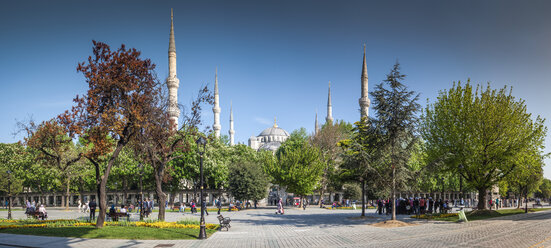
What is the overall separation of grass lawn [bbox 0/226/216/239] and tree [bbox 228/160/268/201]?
26033 mm

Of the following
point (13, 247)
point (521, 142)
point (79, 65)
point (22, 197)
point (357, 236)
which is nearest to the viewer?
point (13, 247)

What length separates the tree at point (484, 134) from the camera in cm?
2570

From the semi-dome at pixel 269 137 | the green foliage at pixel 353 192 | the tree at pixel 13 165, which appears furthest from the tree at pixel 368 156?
the semi-dome at pixel 269 137

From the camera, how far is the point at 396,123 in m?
23.4

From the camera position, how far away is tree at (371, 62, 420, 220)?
2325 centimetres

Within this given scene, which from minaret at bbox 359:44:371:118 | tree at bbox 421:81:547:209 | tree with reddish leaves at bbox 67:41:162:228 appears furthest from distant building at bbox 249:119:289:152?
tree with reddish leaves at bbox 67:41:162:228

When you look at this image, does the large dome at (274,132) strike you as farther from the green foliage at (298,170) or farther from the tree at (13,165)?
the green foliage at (298,170)

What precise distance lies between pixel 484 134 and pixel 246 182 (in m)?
A: 27.4

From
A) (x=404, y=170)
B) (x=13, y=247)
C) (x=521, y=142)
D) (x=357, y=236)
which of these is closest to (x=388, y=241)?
(x=357, y=236)

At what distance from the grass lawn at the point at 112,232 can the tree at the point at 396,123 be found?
12.3m

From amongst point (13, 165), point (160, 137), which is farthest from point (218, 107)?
point (160, 137)

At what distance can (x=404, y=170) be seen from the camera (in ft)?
76.7

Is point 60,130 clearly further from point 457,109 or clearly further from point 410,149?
point 457,109

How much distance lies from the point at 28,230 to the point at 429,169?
2322 centimetres
